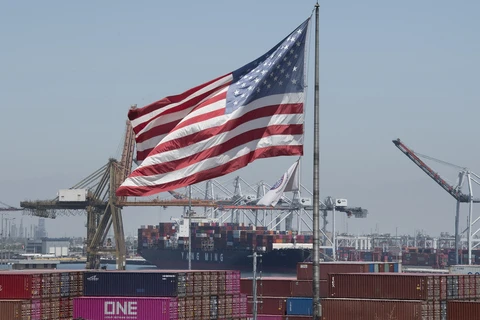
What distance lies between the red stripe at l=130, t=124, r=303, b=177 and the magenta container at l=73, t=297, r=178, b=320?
2272 cm

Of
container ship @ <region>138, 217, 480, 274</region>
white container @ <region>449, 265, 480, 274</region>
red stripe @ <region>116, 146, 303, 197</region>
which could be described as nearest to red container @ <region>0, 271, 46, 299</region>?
red stripe @ <region>116, 146, 303, 197</region>

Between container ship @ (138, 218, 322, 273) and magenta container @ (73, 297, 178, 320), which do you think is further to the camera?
container ship @ (138, 218, 322, 273)

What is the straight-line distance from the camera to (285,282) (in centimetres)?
6675

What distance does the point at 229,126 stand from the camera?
24391 millimetres

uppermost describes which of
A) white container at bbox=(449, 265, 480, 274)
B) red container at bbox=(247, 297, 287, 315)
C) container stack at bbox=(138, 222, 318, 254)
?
container stack at bbox=(138, 222, 318, 254)

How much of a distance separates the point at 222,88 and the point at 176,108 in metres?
Result: 1.27

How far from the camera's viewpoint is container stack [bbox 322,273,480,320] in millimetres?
49125

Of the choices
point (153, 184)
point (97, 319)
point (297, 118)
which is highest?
point (297, 118)

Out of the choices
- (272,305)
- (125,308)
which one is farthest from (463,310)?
(272,305)

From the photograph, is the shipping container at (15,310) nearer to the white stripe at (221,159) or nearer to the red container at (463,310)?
the red container at (463,310)

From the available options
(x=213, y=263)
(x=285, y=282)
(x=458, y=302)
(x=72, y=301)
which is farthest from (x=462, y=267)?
(x=213, y=263)

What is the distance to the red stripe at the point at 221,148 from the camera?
24078 millimetres

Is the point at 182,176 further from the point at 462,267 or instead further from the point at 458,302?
the point at 462,267

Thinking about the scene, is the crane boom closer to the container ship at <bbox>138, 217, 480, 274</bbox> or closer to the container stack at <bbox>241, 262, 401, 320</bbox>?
the container ship at <bbox>138, 217, 480, 274</bbox>
